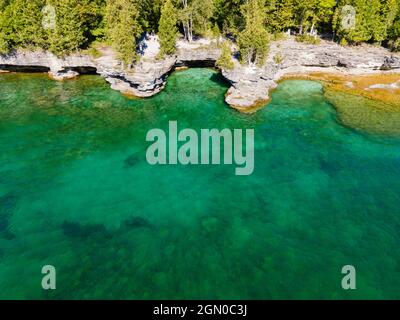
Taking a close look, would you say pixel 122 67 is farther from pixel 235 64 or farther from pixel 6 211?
pixel 6 211

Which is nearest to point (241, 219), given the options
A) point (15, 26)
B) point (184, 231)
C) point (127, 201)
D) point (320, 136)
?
point (184, 231)

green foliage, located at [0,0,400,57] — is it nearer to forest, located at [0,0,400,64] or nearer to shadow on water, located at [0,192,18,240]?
forest, located at [0,0,400,64]

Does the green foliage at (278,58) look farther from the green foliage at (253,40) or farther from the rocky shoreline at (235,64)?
the green foliage at (253,40)

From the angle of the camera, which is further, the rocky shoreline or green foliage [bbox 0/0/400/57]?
the rocky shoreline

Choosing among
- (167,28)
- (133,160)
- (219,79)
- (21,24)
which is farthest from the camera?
(219,79)

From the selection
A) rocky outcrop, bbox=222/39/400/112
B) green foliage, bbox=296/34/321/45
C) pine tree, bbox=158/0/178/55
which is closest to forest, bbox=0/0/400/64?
pine tree, bbox=158/0/178/55

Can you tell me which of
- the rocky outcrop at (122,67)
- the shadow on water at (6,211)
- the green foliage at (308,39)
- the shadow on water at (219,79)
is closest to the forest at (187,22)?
the green foliage at (308,39)

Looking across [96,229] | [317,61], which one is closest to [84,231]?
[96,229]

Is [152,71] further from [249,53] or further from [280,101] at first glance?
[280,101]
